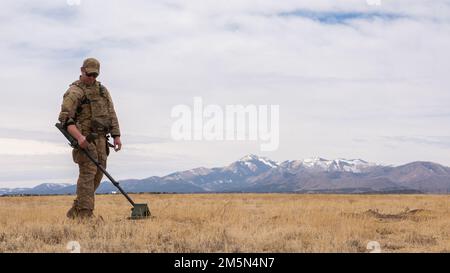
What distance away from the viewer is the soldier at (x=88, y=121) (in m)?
11.6

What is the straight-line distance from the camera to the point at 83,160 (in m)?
11.7

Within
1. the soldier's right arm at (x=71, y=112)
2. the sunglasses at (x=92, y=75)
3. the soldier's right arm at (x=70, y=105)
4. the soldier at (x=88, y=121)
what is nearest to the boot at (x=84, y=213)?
the soldier at (x=88, y=121)

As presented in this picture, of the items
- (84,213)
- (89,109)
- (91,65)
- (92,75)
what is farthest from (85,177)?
(91,65)

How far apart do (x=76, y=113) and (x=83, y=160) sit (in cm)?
98

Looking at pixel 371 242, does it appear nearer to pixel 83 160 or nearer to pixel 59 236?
pixel 59 236

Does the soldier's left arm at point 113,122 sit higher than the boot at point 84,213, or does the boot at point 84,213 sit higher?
the soldier's left arm at point 113,122

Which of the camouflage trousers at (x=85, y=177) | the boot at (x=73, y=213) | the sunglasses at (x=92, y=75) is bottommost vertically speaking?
the boot at (x=73, y=213)

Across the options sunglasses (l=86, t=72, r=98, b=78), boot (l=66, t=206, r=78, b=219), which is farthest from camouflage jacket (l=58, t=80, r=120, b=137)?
boot (l=66, t=206, r=78, b=219)

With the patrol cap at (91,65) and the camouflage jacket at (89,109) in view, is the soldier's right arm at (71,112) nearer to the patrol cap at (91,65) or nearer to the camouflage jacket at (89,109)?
the camouflage jacket at (89,109)

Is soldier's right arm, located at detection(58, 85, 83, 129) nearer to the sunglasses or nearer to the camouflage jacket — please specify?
the camouflage jacket

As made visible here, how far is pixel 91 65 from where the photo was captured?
11586 mm

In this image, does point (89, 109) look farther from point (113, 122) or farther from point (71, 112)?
point (113, 122)

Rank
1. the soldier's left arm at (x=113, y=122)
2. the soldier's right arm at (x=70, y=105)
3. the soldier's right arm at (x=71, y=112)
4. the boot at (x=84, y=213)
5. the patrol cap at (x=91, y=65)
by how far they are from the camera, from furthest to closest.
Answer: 1. the soldier's left arm at (x=113, y=122)
2. the boot at (x=84, y=213)
3. the patrol cap at (x=91, y=65)
4. the soldier's right arm at (x=70, y=105)
5. the soldier's right arm at (x=71, y=112)
